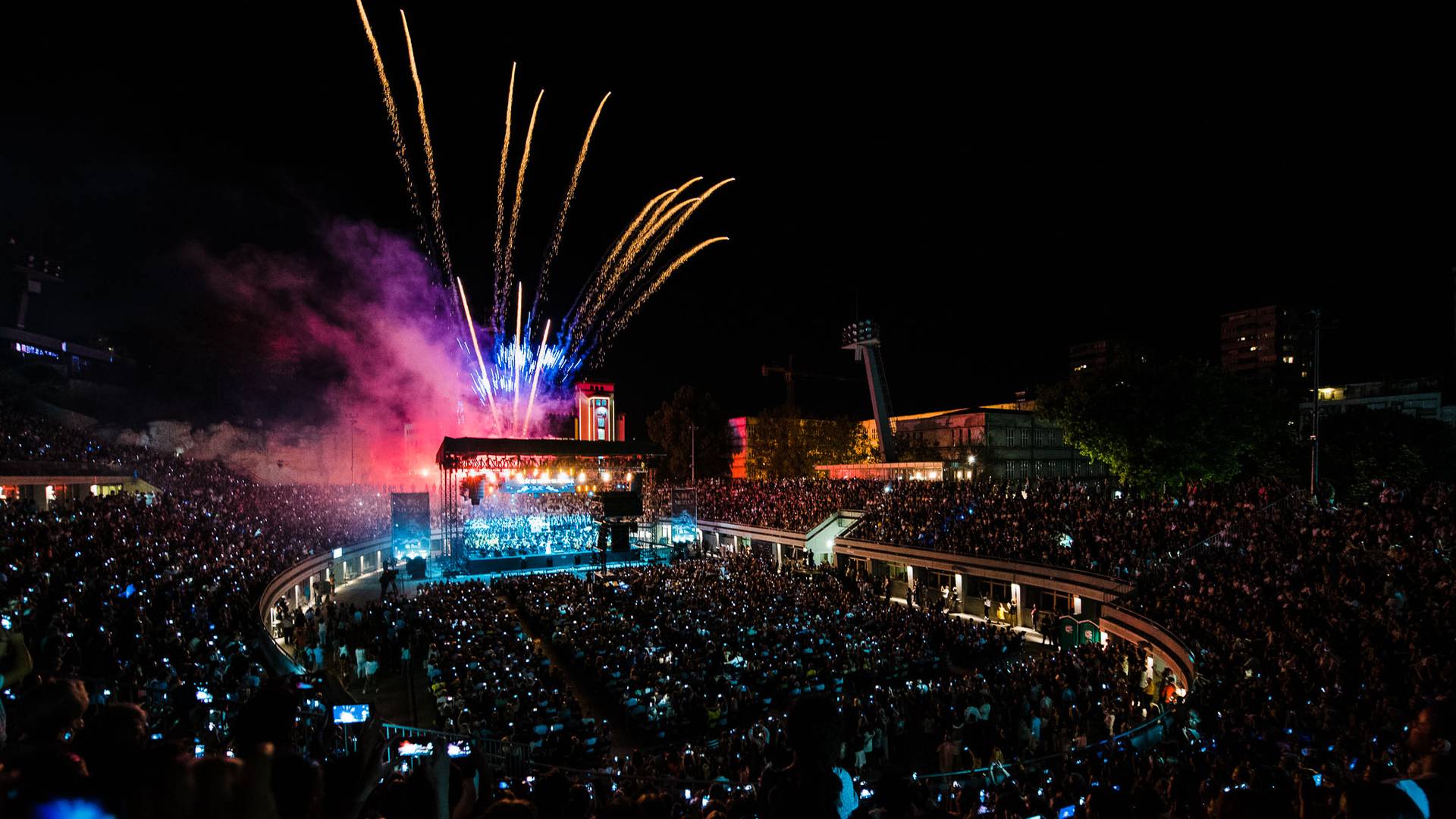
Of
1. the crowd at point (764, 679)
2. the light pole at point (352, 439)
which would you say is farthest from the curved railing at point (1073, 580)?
the light pole at point (352, 439)

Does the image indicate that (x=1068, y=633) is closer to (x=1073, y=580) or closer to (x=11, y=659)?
(x=1073, y=580)

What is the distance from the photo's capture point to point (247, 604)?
1806cm

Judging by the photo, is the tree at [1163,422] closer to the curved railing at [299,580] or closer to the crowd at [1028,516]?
the crowd at [1028,516]

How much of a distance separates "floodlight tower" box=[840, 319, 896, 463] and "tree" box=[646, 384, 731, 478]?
46.1 ft

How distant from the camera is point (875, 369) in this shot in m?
65.4

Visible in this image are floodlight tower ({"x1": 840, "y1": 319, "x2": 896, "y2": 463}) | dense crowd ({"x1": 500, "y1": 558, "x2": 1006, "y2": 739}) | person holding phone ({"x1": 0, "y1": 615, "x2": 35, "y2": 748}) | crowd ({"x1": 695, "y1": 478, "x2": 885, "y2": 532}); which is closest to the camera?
person holding phone ({"x1": 0, "y1": 615, "x2": 35, "y2": 748})

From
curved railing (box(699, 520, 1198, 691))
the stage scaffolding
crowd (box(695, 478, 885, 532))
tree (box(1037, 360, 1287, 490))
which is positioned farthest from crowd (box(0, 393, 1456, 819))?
crowd (box(695, 478, 885, 532))

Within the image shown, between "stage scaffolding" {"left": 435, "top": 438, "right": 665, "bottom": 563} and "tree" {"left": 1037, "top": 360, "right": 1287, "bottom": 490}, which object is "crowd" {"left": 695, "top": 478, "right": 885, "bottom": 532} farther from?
"tree" {"left": 1037, "top": 360, "right": 1287, "bottom": 490}

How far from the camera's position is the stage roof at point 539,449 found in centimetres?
3512

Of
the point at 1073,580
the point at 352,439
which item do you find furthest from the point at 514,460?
the point at 352,439

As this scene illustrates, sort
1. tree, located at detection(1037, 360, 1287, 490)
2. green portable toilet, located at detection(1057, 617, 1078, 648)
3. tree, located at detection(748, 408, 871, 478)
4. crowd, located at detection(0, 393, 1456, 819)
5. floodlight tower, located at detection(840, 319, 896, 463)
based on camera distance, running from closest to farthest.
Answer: crowd, located at detection(0, 393, 1456, 819) → green portable toilet, located at detection(1057, 617, 1078, 648) → tree, located at detection(1037, 360, 1287, 490) → tree, located at detection(748, 408, 871, 478) → floodlight tower, located at detection(840, 319, 896, 463)

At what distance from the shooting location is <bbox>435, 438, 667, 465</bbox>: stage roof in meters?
35.1

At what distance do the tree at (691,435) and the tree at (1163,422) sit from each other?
36382 millimetres

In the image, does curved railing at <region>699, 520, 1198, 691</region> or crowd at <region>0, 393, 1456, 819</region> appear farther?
curved railing at <region>699, 520, 1198, 691</region>
